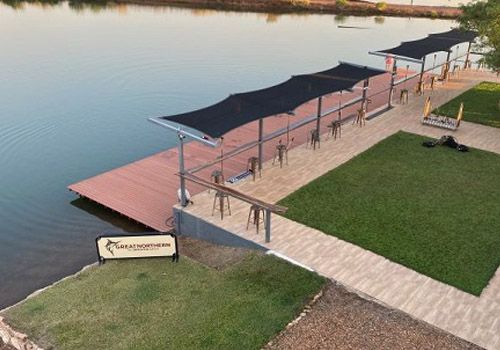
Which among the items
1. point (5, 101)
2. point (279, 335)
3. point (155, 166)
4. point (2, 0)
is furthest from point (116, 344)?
point (2, 0)

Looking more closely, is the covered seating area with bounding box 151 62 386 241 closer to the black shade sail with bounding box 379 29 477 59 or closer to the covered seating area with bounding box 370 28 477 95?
the covered seating area with bounding box 370 28 477 95

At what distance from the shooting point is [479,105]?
25391 mm

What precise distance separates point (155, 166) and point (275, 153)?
4.95m

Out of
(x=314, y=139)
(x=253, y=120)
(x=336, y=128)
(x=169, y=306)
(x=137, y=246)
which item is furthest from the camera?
(x=336, y=128)

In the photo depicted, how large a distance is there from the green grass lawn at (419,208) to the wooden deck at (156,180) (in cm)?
399

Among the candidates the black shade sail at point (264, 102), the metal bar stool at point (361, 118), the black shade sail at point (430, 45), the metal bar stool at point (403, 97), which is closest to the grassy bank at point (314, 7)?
the black shade sail at point (430, 45)

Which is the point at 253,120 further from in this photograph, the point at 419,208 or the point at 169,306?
the point at 169,306

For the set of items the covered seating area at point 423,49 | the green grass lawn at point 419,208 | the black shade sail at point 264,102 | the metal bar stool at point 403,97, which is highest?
the covered seating area at point 423,49

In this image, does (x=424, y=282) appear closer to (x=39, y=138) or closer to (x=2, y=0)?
(x=39, y=138)

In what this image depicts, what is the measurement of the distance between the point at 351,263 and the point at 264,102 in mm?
6585

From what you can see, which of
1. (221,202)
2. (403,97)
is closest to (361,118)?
(403,97)

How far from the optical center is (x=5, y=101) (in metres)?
28.2

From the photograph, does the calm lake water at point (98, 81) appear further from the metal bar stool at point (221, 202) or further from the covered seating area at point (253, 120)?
the covered seating area at point (253, 120)

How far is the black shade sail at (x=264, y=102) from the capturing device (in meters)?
14.6
